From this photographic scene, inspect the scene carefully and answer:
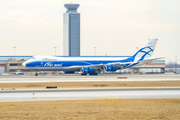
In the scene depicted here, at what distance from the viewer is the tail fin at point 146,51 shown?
81.0 meters

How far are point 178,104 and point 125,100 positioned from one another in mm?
5450

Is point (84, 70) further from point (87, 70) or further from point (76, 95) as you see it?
point (76, 95)

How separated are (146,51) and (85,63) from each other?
19675mm

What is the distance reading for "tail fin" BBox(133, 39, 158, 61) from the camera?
8100 cm

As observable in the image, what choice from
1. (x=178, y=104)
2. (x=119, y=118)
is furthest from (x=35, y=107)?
(x=178, y=104)

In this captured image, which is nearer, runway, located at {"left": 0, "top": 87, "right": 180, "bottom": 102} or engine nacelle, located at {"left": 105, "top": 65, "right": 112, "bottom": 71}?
runway, located at {"left": 0, "top": 87, "right": 180, "bottom": 102}

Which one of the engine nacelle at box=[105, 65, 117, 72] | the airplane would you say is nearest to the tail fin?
the airplane

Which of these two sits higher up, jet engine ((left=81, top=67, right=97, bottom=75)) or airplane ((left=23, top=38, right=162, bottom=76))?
airplane ((left=23, top=38, right=162, bottom=76))

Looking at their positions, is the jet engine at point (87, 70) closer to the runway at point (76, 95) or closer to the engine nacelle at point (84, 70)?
the engine nacelle at point (84, 70)

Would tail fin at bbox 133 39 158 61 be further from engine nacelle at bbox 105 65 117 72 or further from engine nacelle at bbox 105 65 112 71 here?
engine nacelle at bbox 105 65 112 71

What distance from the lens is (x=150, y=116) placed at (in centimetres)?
2131

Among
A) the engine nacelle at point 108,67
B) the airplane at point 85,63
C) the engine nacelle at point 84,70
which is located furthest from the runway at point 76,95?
the engine nacelle at point 108,67

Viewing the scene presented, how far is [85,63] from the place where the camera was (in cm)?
7656

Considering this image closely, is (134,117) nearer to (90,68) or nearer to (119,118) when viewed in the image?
(119,118)
